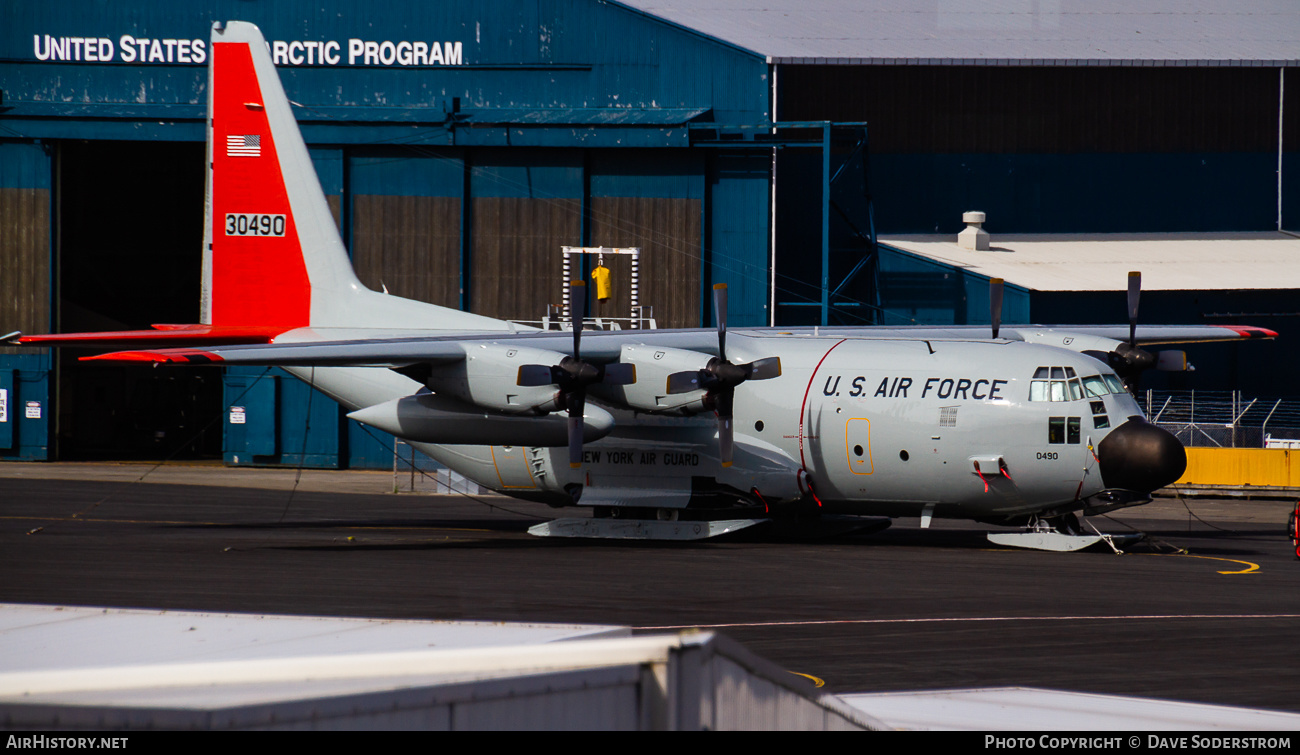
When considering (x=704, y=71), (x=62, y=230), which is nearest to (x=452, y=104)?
(x=704, y=71)

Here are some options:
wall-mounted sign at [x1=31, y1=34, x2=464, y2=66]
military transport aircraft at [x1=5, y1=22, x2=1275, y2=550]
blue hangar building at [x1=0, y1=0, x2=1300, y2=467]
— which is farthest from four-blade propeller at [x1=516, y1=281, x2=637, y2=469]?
wall-mounted sign at [x1=31, y1=34, x2=464, y2=66]

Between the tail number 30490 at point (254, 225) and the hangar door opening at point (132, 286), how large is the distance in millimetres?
17637

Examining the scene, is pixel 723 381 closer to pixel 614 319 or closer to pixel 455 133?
pixel 614 319

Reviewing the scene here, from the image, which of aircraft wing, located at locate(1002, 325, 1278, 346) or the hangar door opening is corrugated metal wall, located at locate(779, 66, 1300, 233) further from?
the hangar door opening

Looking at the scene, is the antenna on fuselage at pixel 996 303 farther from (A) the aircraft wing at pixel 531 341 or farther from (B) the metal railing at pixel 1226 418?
(B) the metal railing at pixel 1226 418

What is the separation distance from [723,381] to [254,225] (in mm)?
11763

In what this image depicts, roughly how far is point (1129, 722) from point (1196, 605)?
36.5ft

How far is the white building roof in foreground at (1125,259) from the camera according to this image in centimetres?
4034

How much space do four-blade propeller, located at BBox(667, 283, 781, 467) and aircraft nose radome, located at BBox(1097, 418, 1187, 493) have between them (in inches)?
222

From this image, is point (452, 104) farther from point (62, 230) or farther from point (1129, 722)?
point (1129, 722)

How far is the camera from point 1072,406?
894 inches

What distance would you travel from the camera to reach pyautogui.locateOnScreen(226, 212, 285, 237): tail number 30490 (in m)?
29.0

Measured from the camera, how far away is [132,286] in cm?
4981

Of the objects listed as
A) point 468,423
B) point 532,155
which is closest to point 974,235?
point 532,155
